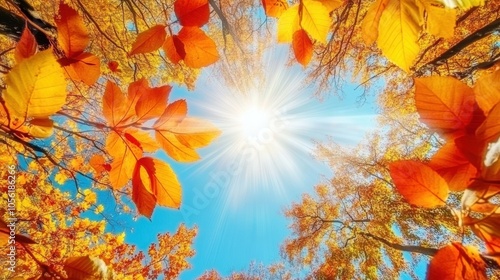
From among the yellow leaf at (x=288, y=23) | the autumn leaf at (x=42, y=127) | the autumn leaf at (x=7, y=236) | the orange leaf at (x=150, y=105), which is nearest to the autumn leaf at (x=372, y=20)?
the yellow leaf at (x=288, y=23)

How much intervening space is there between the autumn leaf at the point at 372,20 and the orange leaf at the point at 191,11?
1.08ft

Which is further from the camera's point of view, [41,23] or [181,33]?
[41,23]

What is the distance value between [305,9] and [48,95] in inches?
18.1

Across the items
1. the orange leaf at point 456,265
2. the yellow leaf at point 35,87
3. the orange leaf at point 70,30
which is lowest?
the orange leaf at point 456,265

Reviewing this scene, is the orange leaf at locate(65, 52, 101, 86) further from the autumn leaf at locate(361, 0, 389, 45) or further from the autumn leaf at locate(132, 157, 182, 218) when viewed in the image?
the autumn leaf at locate(361, 0, 389, 45)

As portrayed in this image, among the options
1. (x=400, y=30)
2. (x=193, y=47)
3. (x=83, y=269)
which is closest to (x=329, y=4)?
(x=400, y=30)

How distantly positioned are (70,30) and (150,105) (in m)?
0.21

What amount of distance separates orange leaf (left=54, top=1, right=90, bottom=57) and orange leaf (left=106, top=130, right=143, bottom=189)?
7.7 inches

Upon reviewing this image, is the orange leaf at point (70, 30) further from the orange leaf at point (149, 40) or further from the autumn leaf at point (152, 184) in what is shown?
the autumn leaf at point (152, 184)

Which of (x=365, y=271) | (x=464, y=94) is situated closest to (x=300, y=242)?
(x=365, y=271)

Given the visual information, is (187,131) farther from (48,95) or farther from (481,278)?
(481,278)

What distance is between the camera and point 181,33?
627 mm

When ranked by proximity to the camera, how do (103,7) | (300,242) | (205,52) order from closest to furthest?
(205,52), (103,7), (300,242)

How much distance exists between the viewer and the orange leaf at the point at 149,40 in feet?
1.93
